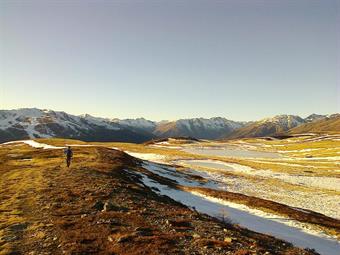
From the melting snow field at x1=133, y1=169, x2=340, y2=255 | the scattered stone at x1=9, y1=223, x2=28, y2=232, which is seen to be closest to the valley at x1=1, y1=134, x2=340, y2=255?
the melting snow field at x1=133, y1=169, x2=340, y2=255

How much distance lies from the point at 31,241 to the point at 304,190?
179 ft

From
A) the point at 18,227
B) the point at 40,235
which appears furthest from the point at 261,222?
the point at 18,227

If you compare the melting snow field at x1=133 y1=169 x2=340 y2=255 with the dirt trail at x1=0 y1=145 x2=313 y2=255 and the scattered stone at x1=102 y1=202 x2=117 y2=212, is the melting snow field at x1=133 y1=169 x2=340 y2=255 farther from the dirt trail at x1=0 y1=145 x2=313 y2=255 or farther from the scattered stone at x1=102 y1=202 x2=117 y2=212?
the scattered stone at x1=102 y1=202 x2=117 y2=212

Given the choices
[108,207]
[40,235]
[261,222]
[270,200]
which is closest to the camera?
[40,235]

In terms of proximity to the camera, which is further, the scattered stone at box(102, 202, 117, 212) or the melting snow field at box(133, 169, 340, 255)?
the melting snow field at box(133, 169, 340, 255)

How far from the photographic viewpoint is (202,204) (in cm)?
4275

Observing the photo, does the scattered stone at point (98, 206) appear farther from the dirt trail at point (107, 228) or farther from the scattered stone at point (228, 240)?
the scattered stone at point (228, 240)

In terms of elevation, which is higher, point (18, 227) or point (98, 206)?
point (98, 206)

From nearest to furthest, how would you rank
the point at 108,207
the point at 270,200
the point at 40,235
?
the point at 40,235
the point at 108,207
the point at 270,200

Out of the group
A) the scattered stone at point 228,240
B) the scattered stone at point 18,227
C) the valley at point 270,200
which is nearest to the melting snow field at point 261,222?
the valley at point 270,200

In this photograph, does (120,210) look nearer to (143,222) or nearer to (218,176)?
(143,222)

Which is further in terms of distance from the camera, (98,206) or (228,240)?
(98,206)

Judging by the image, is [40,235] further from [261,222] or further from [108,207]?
[261,222]

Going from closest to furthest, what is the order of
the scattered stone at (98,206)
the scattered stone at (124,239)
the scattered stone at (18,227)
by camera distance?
1. the scattered stone at (124,239)
2. the scattered stone at (18,227)
3. the scattered stone at (98,206)
